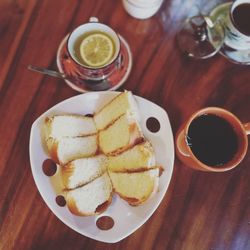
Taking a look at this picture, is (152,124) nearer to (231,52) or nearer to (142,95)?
(142,95)

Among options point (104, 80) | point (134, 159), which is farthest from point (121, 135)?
point (104, 80)

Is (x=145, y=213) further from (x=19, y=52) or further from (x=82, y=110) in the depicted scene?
(x=19, y=52)

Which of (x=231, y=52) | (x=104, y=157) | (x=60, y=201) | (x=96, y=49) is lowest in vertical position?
(x=60, y=201)

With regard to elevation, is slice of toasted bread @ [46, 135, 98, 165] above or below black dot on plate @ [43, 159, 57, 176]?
above

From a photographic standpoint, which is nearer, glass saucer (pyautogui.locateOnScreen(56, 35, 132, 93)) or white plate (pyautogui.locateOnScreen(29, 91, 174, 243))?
white plate (pyautogui.locateOnScreen(29, 91, 174, 243))

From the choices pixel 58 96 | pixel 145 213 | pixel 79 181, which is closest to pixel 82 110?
pixel 58 96

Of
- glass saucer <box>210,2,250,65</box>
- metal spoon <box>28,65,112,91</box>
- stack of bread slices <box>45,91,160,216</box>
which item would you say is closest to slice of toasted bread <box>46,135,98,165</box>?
stack of bread slices <box>45,91,160,216</box>

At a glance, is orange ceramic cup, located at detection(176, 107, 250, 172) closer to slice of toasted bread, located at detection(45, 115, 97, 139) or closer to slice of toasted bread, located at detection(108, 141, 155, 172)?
slice of toasted bread, located at detection(108, 141, 155, 172)
